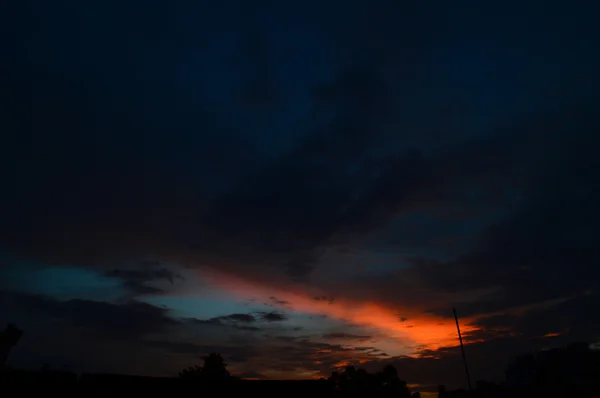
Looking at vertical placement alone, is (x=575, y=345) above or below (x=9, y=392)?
above

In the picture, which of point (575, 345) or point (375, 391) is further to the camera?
point (375, 391)

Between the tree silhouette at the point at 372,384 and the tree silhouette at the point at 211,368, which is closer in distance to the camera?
the tree silhouette at the point at 211,368

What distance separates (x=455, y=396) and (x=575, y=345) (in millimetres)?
35538

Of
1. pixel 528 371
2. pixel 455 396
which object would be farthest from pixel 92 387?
pixel 528 371

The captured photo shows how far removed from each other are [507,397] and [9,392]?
1620 inches

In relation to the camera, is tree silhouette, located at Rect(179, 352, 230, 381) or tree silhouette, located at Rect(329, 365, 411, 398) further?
tree silhouette, located at Rect(329, 365, 411, 398)

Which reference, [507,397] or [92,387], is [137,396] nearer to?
[92,387]

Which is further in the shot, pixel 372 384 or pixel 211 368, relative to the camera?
pixel 372 384

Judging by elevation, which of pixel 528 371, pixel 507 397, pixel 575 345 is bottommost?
pixel 507 397

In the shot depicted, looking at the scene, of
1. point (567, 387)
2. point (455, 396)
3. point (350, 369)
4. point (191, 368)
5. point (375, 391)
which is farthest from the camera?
point (350, 369)

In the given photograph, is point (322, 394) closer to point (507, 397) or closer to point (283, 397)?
point (283, 397)

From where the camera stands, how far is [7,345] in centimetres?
4672

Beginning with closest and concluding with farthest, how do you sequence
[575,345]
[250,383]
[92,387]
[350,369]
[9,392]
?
[9,392], [92,387], [250,383], [575,345], [350,369]

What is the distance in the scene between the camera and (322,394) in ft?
77.8
